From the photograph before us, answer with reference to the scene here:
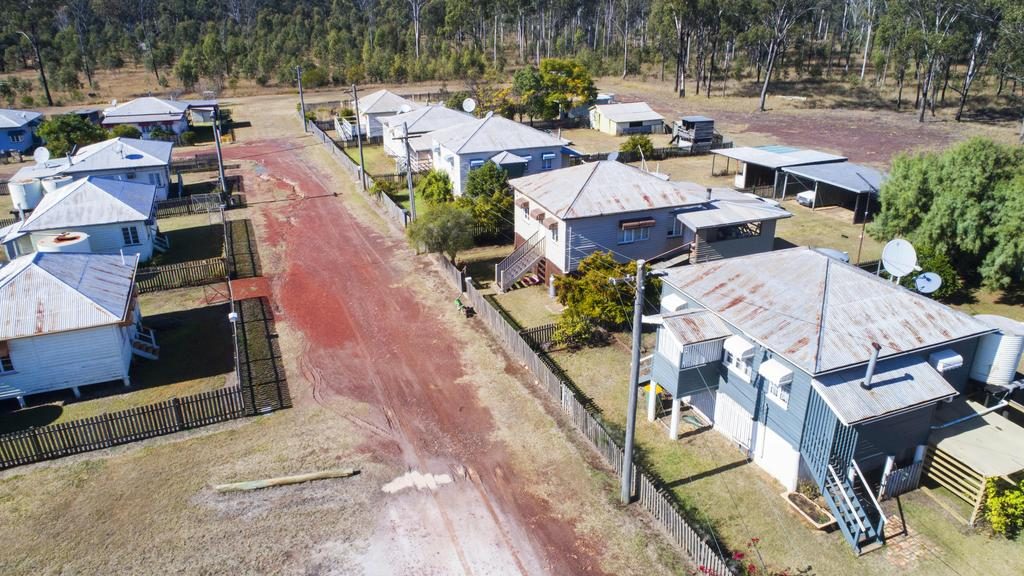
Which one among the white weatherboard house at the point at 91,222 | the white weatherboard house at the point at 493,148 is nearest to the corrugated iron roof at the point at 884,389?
the white weatherboard house at the point at 493,148

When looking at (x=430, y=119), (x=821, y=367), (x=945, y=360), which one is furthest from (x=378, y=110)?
(x=945, y=360)

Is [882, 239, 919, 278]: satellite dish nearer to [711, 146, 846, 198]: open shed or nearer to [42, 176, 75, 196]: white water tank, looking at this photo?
[711, 146, 846, 198]: open shed

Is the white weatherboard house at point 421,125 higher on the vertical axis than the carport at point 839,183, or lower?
higher

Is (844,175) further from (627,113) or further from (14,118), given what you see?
(14,118)

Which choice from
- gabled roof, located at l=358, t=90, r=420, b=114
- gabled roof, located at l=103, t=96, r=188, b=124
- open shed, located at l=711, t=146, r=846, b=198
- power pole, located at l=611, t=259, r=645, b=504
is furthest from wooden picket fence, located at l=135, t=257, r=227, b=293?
gabled roof, located at l=103, t=96, r=188, b=124

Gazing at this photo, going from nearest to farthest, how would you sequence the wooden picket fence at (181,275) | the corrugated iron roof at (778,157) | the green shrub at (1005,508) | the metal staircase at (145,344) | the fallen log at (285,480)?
the green shrub at (1005,508), the fallen log at (285,480), the metal staircase at (145,344), the wooden picket fence at (181,275), the corrugated iron roof at (778,157)

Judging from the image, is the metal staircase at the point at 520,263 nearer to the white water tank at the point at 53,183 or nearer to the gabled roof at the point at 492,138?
the gabled roof at the point at 492,138

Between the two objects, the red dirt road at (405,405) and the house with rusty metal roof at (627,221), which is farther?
the house with rusty metal roof at (627,221)
